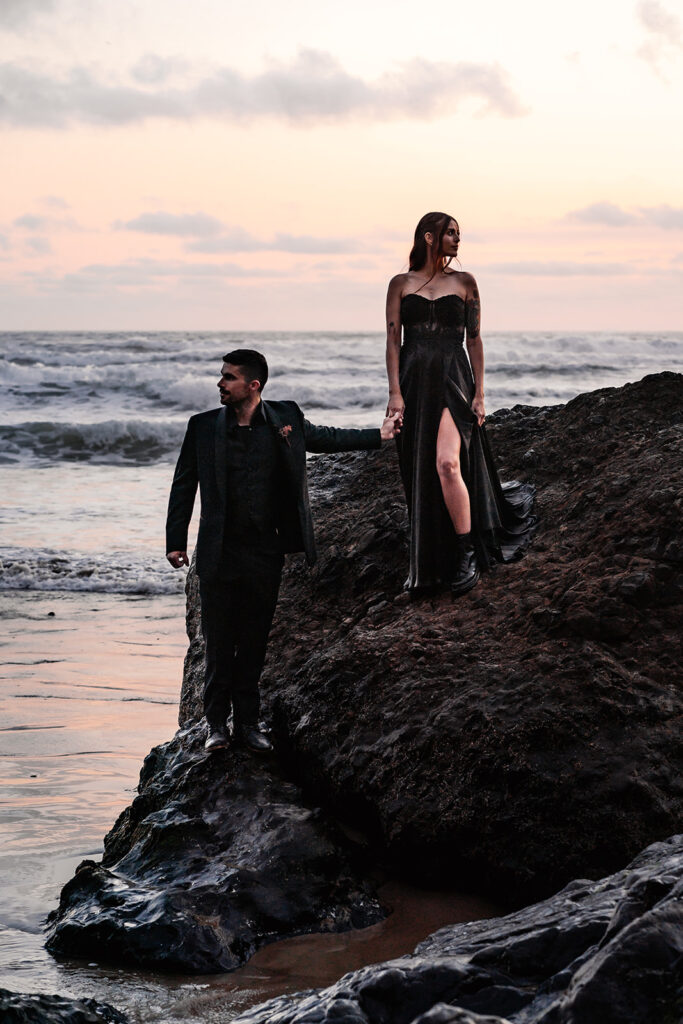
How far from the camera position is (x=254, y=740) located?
4414mm

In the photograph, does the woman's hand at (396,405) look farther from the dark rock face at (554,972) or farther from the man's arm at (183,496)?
the dark rock face at (554,972)

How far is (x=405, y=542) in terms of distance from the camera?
17.5 feet

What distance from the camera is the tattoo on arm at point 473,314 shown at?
4938 mm

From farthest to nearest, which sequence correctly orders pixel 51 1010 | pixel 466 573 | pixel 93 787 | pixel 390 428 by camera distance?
pixel 93 787
pixel 466 573
pixel 390 428
pixel 51 1010

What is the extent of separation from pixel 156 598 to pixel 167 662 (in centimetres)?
217

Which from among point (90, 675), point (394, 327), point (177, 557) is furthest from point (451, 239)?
point (90, 675)

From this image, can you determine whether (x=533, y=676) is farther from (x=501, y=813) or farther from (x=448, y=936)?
(x=448, y=936)

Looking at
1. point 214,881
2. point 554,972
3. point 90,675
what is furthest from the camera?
point 90,675

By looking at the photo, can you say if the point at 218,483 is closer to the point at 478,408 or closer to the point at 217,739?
the point at 217,739

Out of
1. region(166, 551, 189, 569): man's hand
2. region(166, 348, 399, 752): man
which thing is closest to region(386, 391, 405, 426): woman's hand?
region(166, 348, 399, 752): man

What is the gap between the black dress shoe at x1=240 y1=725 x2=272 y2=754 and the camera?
4.41m

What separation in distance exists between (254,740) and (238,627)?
45 centimetres

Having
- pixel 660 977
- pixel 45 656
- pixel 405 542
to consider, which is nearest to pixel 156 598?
→ pixel 45 656

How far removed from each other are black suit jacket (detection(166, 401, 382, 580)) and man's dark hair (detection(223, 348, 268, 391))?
0.39 ft
